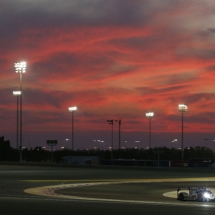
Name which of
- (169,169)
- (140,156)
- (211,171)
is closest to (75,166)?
(169,169)

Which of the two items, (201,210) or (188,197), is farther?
(188,197)

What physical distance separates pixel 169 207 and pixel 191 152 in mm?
145596

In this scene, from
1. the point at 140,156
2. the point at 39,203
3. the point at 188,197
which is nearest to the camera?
the point at 39,203

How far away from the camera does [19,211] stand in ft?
53.8

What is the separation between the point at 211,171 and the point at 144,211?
150ft

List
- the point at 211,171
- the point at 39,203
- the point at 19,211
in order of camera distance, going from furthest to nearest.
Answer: the point at 211,171, the point at 39,203, the point at 19,211

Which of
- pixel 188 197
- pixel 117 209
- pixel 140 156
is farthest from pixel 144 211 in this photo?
pixel 140 156

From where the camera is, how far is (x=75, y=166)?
7062 cm

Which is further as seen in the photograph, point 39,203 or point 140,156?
point 140,156

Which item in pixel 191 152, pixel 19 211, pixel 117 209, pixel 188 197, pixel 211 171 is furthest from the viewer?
pixel 191 152

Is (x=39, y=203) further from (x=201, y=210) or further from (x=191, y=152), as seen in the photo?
(x=191, y=152)

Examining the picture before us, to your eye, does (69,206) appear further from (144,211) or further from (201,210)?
(201,210)

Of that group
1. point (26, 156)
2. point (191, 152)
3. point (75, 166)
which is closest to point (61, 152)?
point (26, 156)

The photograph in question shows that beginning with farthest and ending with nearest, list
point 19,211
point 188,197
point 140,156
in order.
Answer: point 140,156, point 188,197, point 19,211
